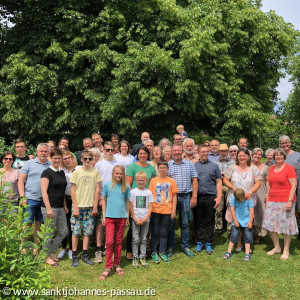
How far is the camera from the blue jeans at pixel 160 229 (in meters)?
5.53

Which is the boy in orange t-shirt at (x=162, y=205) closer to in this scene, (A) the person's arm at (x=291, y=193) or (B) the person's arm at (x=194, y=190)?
(B) the person's arm at (x=194, y=190)

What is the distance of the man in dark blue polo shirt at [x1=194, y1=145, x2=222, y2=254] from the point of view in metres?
6.01

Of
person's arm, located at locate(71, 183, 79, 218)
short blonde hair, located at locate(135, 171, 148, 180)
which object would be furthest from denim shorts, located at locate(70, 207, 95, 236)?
short blonde hair, located at locate(135, 171, 148, 180)

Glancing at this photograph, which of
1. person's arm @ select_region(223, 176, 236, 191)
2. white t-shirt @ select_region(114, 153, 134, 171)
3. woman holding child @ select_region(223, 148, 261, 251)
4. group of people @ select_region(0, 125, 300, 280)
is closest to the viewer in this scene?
group of people @ select_region(0, 125, 300, 280)

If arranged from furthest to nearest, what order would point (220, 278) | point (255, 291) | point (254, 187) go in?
point (254, 187)
point (220, 278)
point (255, 291)

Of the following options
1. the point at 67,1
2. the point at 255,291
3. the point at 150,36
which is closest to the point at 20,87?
the point at 67,1

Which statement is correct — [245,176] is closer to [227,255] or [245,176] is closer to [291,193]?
[291,193]

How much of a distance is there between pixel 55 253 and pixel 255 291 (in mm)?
3640

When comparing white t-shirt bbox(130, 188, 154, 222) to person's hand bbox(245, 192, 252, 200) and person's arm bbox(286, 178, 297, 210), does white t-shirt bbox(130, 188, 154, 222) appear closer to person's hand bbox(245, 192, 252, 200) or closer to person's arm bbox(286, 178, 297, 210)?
person's hand bbox(245, 192, 252, 200)

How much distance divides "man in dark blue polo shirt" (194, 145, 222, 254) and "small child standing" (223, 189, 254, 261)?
343 millimetres

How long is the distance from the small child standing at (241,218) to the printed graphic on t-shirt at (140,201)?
176 centimetres

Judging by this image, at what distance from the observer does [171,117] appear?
45.3 feet

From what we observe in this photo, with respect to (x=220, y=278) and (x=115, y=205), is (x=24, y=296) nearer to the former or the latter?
(x=115, y=205)

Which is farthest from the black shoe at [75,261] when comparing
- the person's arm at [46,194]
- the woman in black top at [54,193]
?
the person's arm at [46,194]
